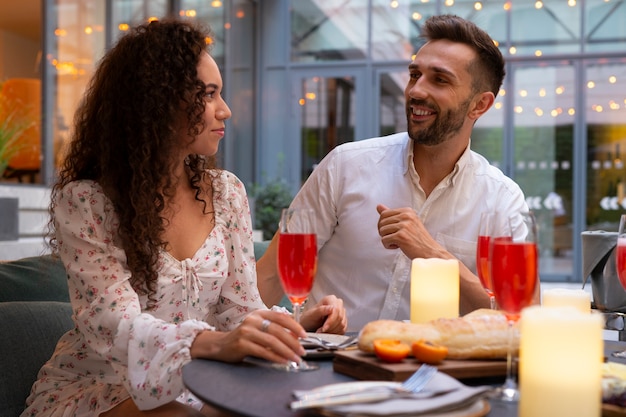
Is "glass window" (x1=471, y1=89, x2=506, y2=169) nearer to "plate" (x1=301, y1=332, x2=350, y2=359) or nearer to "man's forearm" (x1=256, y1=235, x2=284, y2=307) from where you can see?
"man's forearm" (x1=256, y1=235, x2=284, y2=307)

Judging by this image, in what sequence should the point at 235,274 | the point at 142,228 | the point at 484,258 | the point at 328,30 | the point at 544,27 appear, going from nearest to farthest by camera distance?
the point at 484,258 < the point at 142,228 < the point at 235,274 < the point at 544,27 < the point at 328,30

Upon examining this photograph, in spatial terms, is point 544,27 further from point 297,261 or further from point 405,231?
point 297,261

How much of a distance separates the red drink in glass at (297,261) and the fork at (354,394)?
1.34ft

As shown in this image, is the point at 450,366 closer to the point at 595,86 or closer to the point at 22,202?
the point at 22,202

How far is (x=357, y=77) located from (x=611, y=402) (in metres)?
10.7

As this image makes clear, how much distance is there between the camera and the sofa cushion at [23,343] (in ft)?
6.38

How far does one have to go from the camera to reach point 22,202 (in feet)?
19.0

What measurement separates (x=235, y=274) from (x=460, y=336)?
0.83m

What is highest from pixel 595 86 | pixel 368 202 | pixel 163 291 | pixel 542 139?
pixel 595 86

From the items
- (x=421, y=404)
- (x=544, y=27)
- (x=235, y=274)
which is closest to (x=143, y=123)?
(x=235, y=274)

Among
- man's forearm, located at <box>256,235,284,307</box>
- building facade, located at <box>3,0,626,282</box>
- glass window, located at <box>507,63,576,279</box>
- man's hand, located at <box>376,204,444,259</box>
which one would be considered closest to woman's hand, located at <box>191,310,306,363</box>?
man's hand, located at <box>376,204,444,259</box>

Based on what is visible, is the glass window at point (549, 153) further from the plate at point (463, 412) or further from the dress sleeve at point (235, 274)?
the plate at point (463, 412)

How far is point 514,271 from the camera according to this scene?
1.25m

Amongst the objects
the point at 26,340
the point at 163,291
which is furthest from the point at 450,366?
the point at 26,340
